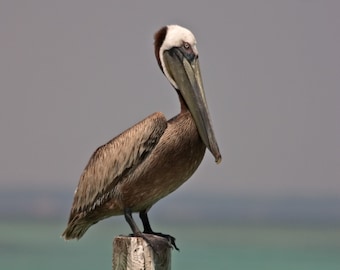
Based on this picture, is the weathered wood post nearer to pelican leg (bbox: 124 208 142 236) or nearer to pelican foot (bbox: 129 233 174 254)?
pelican foot (bbox: 129 233 174 254)

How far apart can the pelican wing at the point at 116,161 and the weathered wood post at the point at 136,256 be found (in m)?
0.71

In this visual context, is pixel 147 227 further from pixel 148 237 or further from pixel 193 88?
pixel 193 88

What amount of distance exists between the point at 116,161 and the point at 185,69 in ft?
2.07

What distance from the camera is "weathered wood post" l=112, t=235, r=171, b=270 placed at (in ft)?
20.9

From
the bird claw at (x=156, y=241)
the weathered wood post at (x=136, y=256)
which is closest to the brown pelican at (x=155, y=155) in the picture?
the bird claw at (x=156, y=241)

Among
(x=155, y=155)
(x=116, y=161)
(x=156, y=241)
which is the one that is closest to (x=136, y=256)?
(x=156, y=241)

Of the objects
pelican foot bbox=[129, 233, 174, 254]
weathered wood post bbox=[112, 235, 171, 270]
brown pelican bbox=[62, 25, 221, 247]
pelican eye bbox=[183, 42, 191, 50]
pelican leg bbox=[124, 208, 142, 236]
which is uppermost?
pelican eye bbox=[183, 42, 191, 50]

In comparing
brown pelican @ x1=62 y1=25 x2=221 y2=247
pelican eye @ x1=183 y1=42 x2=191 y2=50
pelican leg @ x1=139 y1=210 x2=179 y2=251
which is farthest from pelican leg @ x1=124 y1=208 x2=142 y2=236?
pelican eye @ x1=183 y1=42 x2=191 y2=50

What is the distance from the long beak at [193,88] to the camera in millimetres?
6941

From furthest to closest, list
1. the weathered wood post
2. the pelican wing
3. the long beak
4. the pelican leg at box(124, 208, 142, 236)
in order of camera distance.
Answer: the pelican wing, the long beak, the pelican leg at box(124, 208, 142, 236), the weathered wood post

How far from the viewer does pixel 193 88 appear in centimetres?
707

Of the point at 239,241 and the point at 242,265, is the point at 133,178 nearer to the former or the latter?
the point at 242,265

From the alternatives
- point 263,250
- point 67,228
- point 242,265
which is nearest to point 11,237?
point 263,250

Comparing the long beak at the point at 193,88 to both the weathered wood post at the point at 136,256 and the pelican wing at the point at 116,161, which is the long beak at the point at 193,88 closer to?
the pelican wing at the point at 116,161
